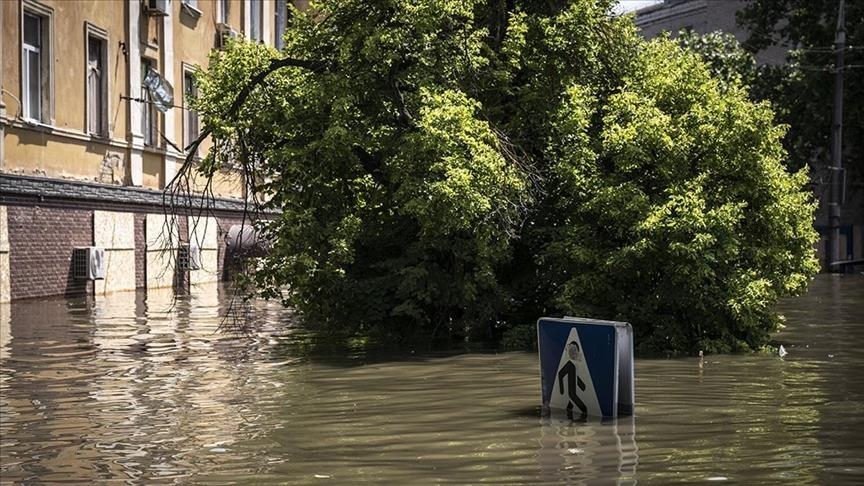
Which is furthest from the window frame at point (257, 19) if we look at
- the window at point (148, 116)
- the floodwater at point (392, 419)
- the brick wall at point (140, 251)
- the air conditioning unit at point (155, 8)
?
the floodwater at point (392, 419)

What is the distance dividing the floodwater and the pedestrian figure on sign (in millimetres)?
249

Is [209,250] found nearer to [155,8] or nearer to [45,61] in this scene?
[155,8]

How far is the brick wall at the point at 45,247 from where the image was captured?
2567 centimetres

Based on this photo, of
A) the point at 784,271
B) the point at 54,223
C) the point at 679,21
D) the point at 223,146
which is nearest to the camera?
the point at 784,271

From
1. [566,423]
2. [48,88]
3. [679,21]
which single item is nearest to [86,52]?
[48,88]

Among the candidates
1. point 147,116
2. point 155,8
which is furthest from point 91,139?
point 155,8

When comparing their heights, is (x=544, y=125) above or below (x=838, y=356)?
above

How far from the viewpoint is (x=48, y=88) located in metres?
27.3

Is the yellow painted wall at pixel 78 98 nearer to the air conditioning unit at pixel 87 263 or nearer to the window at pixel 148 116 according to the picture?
the window at pixel 148 116

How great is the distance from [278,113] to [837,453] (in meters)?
10.7

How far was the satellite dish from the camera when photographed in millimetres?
32156

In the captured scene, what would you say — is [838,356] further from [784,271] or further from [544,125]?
[544,125]

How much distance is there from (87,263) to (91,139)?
2681 mm

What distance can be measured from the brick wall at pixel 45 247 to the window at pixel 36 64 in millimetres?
2020
